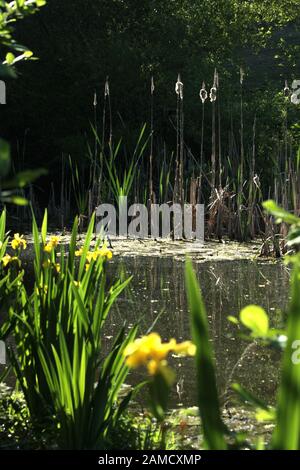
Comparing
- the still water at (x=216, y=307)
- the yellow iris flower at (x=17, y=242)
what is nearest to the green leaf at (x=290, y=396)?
the still water at (x=216, y=307)

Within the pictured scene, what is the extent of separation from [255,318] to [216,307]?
3541mm

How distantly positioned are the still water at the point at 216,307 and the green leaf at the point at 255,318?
1.46 metres

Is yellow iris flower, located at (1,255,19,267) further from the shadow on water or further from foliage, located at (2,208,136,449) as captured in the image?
the shadow on water

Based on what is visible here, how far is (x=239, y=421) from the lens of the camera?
2871 mm

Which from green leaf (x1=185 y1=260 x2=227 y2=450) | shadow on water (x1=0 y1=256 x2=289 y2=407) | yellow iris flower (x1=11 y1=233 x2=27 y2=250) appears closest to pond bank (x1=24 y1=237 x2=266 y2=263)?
shadow on water (x1=0 y1=256 x2=289 y2=407)

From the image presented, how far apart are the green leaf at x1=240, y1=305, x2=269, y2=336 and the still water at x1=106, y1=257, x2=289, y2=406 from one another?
4.78 ft

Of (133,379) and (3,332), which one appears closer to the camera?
(3,332)

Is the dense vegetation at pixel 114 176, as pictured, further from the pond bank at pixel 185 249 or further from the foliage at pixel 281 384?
the pond bank at pixel 185 249

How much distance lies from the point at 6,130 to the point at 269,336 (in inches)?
413

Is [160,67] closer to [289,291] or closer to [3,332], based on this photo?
[289,291]

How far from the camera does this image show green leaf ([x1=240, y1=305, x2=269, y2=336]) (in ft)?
4.14

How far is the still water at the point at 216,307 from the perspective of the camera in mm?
3389

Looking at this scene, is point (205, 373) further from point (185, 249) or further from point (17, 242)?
point (185, 249)

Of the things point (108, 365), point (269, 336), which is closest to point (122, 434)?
point (108, 365)
